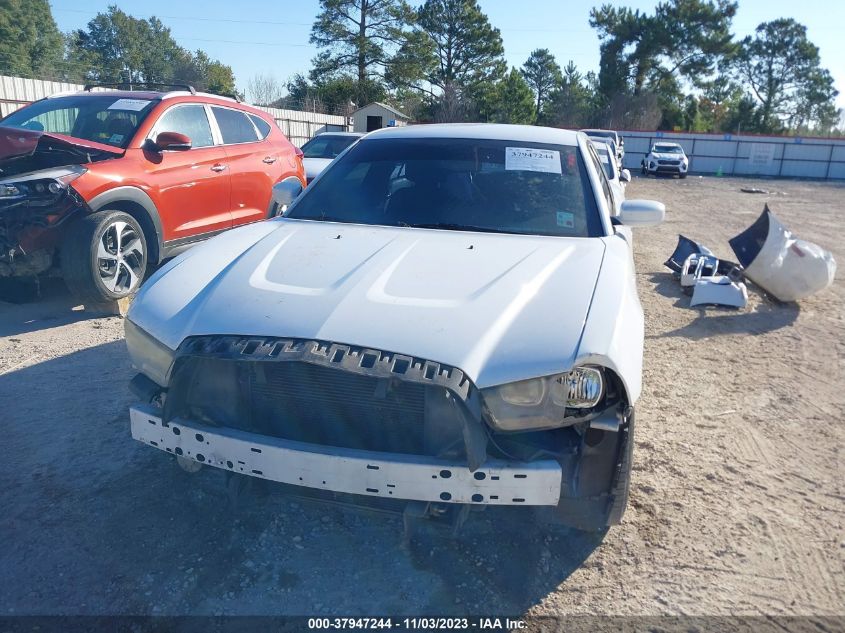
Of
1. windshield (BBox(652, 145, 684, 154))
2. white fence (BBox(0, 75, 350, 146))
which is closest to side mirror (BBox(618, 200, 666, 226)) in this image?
white fence (BBox(0, 75, 350, 146))

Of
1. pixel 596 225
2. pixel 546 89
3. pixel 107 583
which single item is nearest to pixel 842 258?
pixel 596 225

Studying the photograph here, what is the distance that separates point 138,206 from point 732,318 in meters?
5.75

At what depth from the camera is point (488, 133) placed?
3.99 meters

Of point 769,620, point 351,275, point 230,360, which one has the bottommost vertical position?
point 769,620

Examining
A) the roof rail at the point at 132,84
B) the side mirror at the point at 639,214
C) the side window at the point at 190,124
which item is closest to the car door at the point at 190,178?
the side window at the point at 190,124

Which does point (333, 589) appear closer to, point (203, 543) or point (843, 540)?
point (203, 543)

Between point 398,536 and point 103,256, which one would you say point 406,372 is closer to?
point 398,536

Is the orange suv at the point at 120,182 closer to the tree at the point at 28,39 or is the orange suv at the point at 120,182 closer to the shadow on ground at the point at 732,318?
the shadow on ground at the point at 732,318

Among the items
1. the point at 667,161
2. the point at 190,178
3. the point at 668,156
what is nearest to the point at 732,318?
the point at 190,178

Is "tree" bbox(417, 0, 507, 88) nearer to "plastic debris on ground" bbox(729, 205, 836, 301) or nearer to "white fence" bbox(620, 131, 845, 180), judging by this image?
"white fence" bbox(620, 131, 845, 180)

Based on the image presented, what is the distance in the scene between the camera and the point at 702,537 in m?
2.88

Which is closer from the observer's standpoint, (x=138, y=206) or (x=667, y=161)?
(x=138, y=206)

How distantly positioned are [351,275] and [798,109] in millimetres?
63793

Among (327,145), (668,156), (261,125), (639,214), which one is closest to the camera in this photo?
(639,214)
